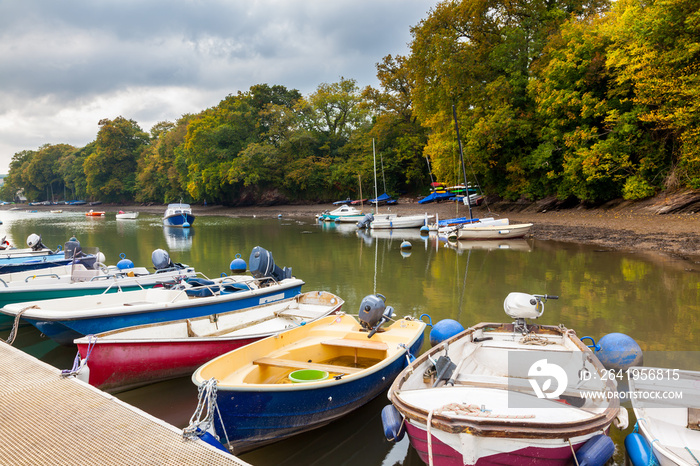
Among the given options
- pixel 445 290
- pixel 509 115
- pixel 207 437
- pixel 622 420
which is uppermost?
pixel 509 115

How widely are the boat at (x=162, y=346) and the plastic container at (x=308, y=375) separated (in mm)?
1308

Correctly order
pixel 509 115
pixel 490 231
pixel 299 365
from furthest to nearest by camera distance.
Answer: pixel 509 115 → pixel 490 231 → pixel 299 365

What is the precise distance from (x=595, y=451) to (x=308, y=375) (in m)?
3.38

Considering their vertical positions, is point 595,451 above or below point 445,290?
above

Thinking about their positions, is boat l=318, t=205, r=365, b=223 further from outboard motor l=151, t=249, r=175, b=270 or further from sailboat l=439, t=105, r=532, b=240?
outboard motor l=151, t=249, r=175, b=270

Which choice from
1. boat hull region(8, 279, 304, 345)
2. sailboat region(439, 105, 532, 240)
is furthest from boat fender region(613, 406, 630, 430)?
sailboat region(439, 105, 532, 240)

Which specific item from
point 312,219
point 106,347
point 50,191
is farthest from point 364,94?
point 50,191

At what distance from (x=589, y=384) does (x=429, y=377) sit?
183 centimetres

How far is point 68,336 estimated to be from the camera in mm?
7562

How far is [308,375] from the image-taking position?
5.71 metres

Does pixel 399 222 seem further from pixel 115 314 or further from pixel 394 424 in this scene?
pixel 394 424

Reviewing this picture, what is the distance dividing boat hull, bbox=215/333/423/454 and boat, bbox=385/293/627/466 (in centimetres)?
Answer: 82

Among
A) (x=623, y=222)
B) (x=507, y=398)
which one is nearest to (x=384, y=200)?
(x=623, y=222)

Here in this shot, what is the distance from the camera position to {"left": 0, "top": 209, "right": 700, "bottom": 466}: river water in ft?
17.8
